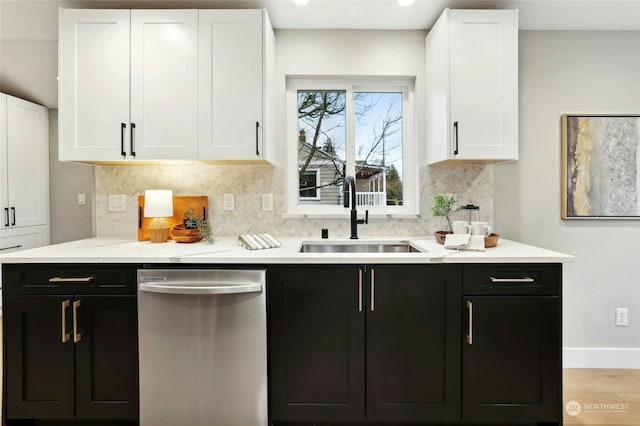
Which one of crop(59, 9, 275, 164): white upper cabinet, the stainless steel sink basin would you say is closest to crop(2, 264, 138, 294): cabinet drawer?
crop(59, 9, 275, 164): white upper cabinet

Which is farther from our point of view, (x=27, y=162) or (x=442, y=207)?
(x=27, y=162)

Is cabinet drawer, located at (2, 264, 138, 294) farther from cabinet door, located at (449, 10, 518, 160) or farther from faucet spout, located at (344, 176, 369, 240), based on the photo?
cabinet door, located at (449, 10, 518, 160)

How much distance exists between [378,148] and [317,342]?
1497 mm

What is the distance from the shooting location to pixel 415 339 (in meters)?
1.80

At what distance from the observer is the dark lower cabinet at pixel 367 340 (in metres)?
1.80

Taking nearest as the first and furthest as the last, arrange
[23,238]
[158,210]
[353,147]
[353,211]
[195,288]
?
[195,288], [158,210], [353,211], [353,147], [23,238]

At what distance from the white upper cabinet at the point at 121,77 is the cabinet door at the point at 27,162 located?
1.91 meters

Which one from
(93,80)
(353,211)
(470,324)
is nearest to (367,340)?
(470,324)

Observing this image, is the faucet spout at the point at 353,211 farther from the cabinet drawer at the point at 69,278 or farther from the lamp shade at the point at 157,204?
the cabinet drawer at the point at 69,278

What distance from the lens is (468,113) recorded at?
217 centimetres

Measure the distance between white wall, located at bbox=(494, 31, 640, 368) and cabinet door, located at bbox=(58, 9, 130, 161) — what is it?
2501 mm

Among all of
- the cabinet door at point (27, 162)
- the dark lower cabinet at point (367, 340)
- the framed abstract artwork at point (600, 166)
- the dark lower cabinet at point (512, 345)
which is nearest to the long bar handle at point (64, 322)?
the dark lower cabinet at point (367, 340)

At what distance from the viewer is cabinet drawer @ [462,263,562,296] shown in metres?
1.78

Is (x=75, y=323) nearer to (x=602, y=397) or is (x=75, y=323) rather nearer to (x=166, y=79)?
(x=166, y=79)
